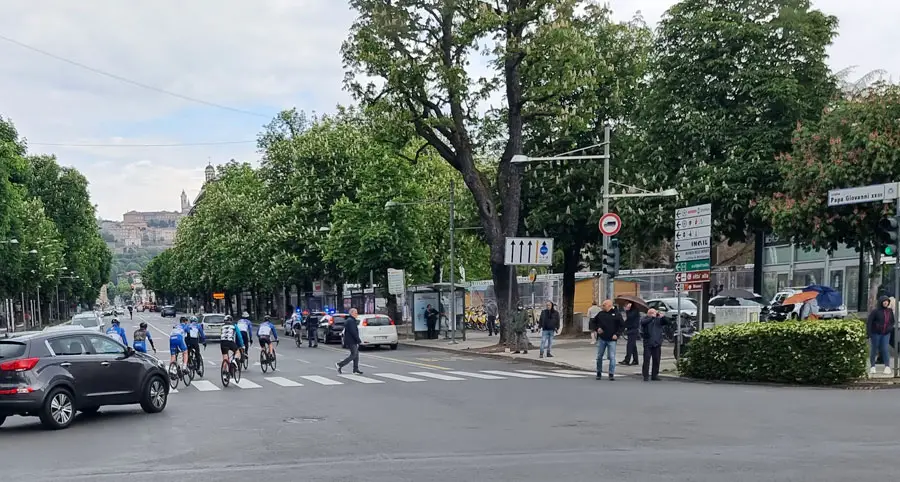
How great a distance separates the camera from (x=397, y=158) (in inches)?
1918

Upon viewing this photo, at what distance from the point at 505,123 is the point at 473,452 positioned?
2904 centimetres

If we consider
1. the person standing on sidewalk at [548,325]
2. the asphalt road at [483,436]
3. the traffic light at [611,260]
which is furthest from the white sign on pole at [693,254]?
the person standing on sidewalk at [548,325]

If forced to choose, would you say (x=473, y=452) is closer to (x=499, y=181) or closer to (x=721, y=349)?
(x=721, y=349)

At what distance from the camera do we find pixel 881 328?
19.6 metres

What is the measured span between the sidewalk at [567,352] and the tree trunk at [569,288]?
1.51m

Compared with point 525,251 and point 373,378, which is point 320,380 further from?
point 525,251

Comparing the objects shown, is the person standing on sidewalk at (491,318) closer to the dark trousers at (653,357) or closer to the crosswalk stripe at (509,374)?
the crosswalk stripe at (509,374)

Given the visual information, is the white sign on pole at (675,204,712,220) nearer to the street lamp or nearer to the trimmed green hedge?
the trimmed green hedge

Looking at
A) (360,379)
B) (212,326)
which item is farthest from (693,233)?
(212,326)

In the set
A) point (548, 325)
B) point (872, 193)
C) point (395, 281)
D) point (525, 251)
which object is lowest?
point (548, 325)

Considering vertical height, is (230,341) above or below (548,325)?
below

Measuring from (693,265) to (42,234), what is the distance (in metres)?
66.1

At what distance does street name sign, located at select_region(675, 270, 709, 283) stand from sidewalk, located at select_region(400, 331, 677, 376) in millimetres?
2295

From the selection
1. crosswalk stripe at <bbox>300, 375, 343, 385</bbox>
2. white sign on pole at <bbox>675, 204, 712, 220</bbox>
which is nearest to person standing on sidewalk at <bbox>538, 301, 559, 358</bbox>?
white sign on pole at <bbox>675, 204, 712, 220</bbox>
